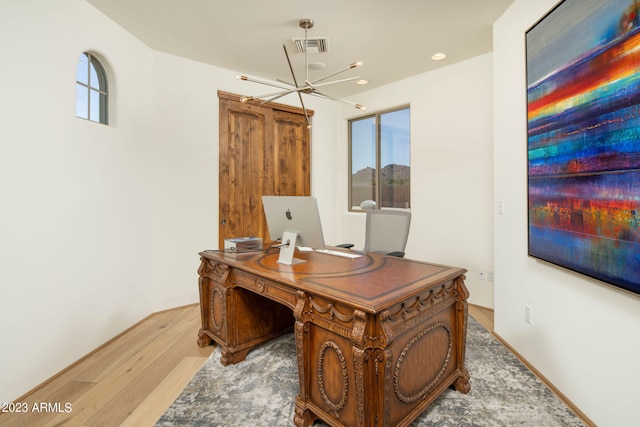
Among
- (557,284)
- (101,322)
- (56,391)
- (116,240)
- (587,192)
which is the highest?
(587,192)

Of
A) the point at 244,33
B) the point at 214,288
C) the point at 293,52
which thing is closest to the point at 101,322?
the point at 214,288

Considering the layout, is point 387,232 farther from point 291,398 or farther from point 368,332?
point 368,332

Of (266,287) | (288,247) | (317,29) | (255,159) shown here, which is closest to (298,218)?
(288,247)

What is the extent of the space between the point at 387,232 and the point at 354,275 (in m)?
1.42

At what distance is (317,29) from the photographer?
2.88 m

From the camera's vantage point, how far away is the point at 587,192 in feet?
5.44

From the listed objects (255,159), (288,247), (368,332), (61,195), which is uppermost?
(255,159)

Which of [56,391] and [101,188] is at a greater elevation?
[101,188]

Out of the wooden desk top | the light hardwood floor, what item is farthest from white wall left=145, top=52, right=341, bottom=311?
the wooden desk top

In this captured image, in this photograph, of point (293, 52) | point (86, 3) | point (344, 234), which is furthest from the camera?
point (344, 234)

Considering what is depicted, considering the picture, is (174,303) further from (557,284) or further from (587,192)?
(587,192)

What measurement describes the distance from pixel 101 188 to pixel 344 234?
3.29m

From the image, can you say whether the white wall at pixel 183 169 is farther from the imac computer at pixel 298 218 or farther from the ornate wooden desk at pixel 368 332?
the imac computer at pixel 298 218

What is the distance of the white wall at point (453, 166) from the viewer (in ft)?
11.1
